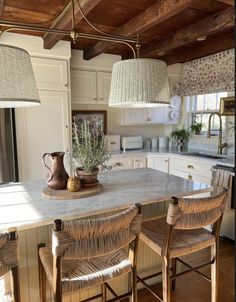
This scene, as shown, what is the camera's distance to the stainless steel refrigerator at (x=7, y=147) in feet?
9.33

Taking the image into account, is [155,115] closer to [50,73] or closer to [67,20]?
[50,73]

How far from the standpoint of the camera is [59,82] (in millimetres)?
3201

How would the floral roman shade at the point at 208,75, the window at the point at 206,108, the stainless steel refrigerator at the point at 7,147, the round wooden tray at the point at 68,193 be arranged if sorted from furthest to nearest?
the window at the point at 206,108
the floral roman shade at the point at 208,75
the stainless steel refrigerator at the point at 7,147
the round wooden tray at the point at 68,193

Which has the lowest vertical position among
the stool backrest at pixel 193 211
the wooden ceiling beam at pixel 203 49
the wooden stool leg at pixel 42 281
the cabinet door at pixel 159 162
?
the wooden stool leg at pixel 42 281

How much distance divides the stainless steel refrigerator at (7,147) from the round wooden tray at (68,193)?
136 centimetres

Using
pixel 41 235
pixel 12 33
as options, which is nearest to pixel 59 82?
pixel 12 33

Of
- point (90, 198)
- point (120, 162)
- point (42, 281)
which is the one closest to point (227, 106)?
point (120, 162)

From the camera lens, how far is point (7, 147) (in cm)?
289

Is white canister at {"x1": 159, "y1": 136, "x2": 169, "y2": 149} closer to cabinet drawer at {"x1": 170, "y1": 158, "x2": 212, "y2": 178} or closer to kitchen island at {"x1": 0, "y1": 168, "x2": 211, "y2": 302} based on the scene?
cabinet drawer at {"x1": 170, "y1": 158, "x2": 212, "y2": 178}

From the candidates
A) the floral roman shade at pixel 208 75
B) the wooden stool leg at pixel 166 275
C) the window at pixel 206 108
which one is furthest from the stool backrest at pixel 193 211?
the window at pixel 206 108

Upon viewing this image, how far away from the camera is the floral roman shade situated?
348cm

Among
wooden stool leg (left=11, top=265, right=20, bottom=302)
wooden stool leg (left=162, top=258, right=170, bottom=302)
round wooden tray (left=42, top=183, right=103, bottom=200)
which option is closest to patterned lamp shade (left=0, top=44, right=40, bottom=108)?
round wooden tray (left=42, top=183, right=103, bottom=200)

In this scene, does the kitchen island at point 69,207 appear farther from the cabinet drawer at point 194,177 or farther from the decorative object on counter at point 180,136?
the decorative object on counter at point 180,136

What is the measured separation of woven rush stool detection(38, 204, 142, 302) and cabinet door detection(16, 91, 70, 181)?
5.98 ft
